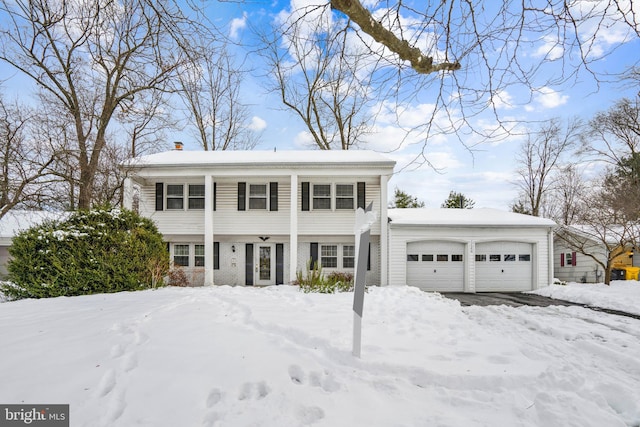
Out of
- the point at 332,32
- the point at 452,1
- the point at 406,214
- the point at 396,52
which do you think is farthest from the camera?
the point at 406,214

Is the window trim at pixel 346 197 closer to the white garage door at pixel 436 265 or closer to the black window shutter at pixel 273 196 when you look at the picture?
the black window shutter at pixel 273 196

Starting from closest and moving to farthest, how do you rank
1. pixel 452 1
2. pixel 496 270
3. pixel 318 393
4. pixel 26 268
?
pixel 318 393 → pixel 452 1 → pixel 26 268 → pixel 496 270

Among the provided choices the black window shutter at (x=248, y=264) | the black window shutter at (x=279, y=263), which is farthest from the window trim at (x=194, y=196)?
Result: the black window shutter at (x=279, y=263)

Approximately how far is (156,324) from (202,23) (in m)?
3.86

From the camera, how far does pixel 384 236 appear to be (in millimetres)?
12547

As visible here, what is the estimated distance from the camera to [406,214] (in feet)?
46.9

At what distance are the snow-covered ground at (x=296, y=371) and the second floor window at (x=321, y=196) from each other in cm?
825

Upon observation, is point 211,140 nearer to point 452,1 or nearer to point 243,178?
point 243,178

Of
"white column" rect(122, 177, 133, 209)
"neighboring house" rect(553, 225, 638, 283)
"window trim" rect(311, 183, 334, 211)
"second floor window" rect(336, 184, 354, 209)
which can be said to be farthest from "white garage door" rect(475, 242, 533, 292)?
"white column" rect(122, 177, 133, 209)

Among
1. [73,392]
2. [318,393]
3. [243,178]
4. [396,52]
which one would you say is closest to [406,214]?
[243,178]

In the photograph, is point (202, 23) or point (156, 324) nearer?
point (202, 23)

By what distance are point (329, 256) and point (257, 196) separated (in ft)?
13.6

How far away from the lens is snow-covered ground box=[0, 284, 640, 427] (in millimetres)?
2473

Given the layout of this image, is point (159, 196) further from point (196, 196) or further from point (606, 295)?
point (606, 295)
